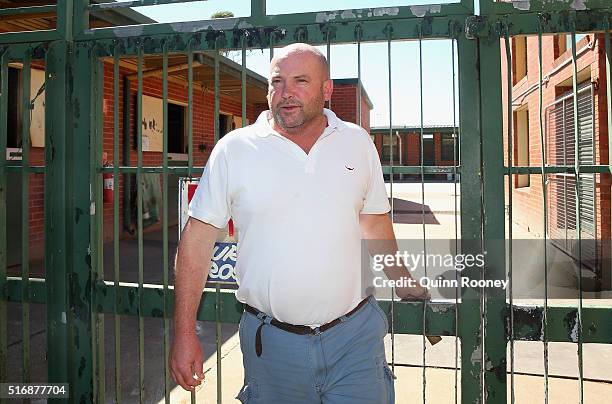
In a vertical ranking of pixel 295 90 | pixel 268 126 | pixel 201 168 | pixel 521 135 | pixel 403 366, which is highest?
pixel 521 135

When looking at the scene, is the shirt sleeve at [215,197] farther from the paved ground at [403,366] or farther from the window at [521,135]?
the window at [521,135]

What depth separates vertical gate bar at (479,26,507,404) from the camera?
2.38m

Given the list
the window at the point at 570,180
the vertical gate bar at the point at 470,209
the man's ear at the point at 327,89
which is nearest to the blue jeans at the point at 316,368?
the vertical gate bar at the point at 470,209

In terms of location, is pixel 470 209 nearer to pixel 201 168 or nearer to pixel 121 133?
pixel 201 168

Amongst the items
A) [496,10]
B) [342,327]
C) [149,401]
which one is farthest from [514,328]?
[149,401]

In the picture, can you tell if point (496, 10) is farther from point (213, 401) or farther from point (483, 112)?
point (213, 401)

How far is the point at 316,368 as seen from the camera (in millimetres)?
1985

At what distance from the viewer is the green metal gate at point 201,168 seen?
2371 millimetres

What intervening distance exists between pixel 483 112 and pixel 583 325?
1099mm

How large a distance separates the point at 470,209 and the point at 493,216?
110mm

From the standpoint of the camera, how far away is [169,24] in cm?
274

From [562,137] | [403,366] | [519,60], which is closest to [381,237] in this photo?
[403,366]

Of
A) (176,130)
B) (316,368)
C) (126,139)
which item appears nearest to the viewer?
(316,368)

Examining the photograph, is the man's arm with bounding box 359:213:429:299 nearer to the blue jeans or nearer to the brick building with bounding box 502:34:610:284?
the blue jeans
